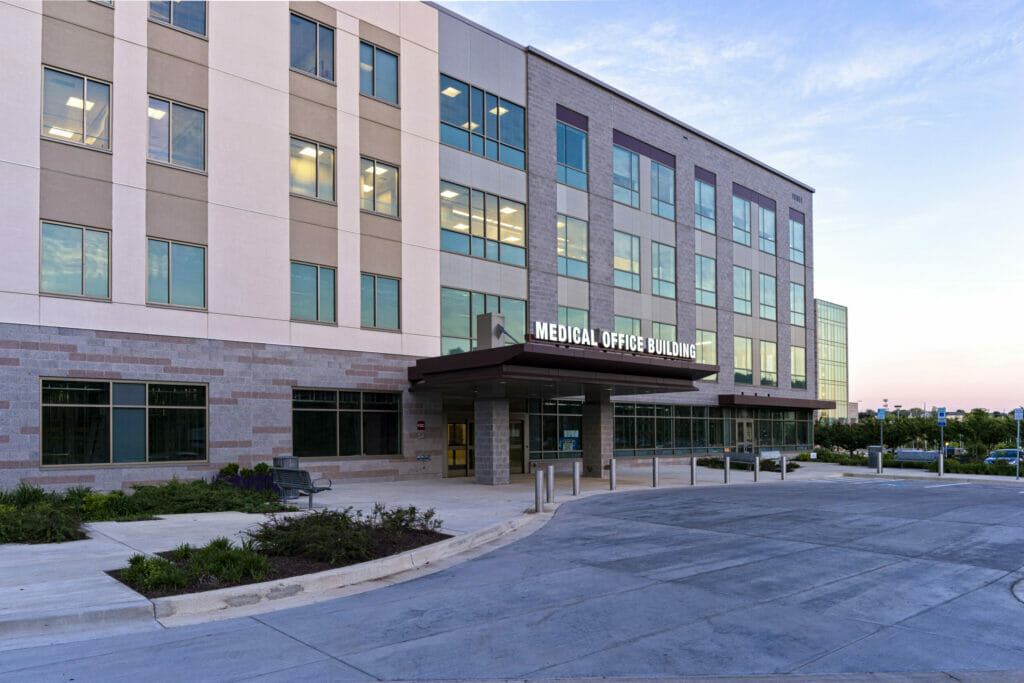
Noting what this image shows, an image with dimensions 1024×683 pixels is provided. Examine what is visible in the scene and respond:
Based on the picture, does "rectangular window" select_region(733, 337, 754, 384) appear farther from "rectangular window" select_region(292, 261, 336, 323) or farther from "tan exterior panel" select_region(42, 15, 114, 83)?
"tan exterior panel" select_region(42, 15, 114, 83)

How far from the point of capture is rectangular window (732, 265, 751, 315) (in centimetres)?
4389

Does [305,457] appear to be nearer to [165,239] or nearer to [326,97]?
[165,239]

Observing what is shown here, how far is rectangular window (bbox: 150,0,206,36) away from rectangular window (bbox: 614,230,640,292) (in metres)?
20.5

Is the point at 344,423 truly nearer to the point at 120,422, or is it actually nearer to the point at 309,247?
the point at 309,247

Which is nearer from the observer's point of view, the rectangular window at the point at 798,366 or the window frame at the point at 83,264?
the window frame at the point at 83,264

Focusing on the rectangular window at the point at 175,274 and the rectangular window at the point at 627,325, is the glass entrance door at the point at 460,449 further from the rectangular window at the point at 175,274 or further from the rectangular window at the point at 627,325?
the rectangular window at the point at 175,274

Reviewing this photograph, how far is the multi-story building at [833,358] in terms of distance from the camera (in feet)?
292

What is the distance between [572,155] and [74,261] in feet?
69.9

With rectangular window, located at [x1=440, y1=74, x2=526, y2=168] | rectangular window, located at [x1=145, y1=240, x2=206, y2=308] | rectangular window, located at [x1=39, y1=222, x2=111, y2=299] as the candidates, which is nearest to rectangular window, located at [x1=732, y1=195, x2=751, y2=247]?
rectangular window, located at [x1=440, y1=74, x2=526, y2=168]

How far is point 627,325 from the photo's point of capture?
3603 centimetres

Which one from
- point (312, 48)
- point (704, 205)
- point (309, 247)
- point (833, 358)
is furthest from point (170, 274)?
point (833, 358)

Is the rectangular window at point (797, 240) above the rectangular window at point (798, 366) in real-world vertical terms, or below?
above

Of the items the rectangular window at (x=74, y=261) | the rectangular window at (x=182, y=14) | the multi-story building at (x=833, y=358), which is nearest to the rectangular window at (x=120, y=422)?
the rectangular window at (x=74, y=261)

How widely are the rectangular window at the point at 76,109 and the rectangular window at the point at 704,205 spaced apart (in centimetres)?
3008
